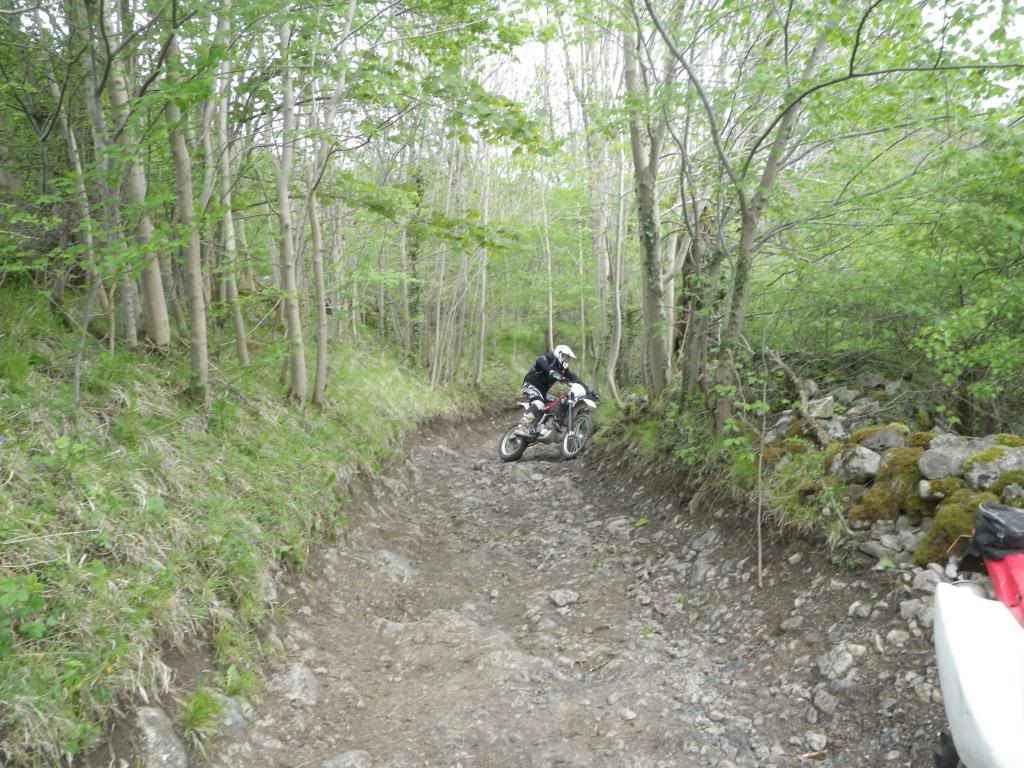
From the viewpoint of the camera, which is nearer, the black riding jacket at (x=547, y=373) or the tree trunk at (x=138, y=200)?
the tree trunk at (x=138, y=200)

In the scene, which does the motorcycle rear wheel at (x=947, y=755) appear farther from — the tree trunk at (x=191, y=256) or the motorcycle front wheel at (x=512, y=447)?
the motorcycle front wheel at (x=512, y=447)

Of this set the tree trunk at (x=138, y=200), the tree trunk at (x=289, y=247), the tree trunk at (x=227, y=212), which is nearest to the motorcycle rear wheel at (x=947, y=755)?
the tree trunk at (x=138, y=200)

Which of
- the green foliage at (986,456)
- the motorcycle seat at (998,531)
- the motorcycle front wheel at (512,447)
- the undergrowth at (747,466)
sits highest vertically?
the green foliage at (986,456)

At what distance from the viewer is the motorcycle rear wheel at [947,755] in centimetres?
274

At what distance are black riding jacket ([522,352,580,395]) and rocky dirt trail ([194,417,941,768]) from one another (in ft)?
15.2

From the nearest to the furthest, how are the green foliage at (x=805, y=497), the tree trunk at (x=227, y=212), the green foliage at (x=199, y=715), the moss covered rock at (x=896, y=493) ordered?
the green foliage at (x=199, y=715)
the moss covered rock at (x=896, y=493)
the green foliage at (x=805, y=497)
the tree trunk at (x=227, y=212)

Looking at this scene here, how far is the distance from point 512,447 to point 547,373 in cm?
141

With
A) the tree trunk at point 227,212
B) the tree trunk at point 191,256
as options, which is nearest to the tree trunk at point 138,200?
the tree trunk at point 191,256

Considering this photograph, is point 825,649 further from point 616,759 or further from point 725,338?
point 725,338

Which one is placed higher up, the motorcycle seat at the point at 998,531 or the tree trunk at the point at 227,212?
the tree trunk at the point at 227,212

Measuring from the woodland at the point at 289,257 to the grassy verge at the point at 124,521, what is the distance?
0.02 metres

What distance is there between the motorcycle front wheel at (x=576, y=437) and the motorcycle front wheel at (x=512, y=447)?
2.61 feet

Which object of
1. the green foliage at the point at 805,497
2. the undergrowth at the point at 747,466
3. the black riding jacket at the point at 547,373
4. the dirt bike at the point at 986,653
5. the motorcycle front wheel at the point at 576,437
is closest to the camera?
the dirt bike at the point at 986,653

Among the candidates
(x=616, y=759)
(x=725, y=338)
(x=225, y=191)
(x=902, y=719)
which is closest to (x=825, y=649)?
(x=902, y=719)
